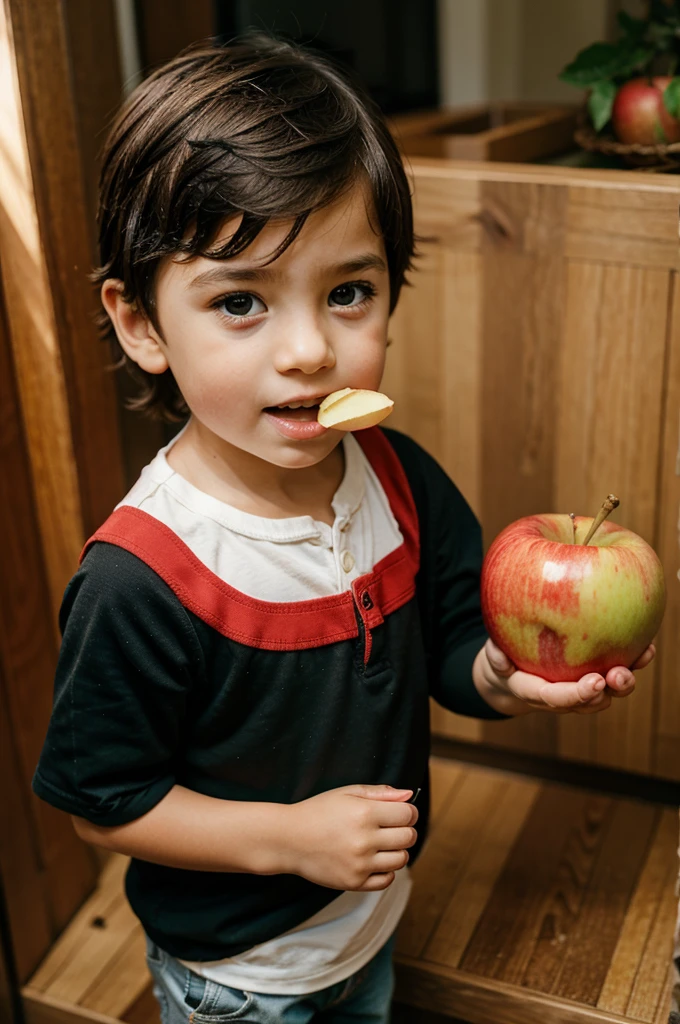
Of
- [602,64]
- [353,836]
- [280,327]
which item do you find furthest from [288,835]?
[602,64]

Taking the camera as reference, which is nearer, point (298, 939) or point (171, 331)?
point (171, 331)

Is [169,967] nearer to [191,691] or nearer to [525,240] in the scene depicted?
[191,691]

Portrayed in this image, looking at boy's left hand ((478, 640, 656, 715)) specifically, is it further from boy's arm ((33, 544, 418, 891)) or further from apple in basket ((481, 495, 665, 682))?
boy's arm ((33, 544, 418, 891))

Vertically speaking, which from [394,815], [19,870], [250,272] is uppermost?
[250,272]

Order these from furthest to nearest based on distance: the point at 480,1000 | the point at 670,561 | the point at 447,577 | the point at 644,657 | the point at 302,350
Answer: the point at 670,561 → the point at 480,1000 → the point at 447,577 → the point at 644,657 → the point at 302,350

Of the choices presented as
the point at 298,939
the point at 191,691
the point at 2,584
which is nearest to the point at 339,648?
the point at 191,691

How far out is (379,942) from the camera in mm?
1112

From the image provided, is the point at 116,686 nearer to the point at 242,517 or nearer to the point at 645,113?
the point at 242,517

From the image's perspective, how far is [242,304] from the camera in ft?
2.87

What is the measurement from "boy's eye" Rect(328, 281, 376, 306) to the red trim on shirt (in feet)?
0.75

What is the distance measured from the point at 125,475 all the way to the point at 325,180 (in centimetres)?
57

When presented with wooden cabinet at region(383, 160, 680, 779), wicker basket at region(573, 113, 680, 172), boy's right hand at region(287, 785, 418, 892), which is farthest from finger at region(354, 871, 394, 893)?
wicker basket at region(573, 113, 680, 172)

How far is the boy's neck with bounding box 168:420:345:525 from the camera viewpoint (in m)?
0.98

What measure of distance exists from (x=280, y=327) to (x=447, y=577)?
367 millimetres
